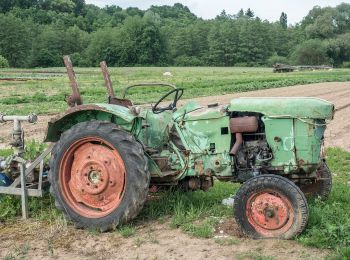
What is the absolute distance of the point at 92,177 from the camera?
5.43 meters

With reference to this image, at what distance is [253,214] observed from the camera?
489cm

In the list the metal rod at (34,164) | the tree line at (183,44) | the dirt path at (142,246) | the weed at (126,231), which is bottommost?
the dirt path at (142,246)

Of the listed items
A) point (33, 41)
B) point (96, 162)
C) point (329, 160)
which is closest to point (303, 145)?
point (96, 162)

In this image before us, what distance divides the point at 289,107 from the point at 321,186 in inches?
51.8

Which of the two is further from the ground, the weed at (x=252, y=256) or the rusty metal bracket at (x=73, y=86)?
the rusty metal bracket at (x=73, y=86)

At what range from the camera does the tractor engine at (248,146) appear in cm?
512

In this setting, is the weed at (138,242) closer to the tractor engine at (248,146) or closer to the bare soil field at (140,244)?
the bare soil field at (140,244)

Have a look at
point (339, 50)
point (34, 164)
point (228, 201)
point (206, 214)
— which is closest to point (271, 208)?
point (206, 214)

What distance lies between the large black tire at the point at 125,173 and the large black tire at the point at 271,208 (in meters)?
0.97

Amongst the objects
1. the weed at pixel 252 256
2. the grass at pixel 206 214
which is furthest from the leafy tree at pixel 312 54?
the weed at pixel 252 256

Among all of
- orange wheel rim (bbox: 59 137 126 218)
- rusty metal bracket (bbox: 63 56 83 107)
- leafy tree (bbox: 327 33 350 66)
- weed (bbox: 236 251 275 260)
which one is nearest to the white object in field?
orange wheel rim (bbox: 59 137 126 218)

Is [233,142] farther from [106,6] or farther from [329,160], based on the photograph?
[106,6]

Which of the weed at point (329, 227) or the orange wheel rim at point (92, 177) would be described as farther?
the orange wheel rim at point (92, 177)

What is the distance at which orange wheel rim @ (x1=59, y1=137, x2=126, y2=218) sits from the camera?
17.4 ft
